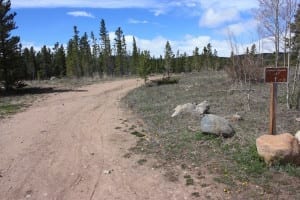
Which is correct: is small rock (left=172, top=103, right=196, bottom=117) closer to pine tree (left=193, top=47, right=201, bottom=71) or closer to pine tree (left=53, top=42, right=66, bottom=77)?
pine tree (left=193, top=47, right=201, bottom=71)

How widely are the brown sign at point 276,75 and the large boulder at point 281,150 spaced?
1243 millimetres

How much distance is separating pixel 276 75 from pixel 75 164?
4.57m

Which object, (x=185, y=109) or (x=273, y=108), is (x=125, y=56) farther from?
(x=273, y=108)

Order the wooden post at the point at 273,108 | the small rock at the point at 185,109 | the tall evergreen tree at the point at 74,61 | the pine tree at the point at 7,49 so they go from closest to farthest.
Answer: the wooden post at the point at 273,108
the small rock at the point at 185,109
the pine tree at the point at 7,49
the tall evergreen tree at the point at 74,61

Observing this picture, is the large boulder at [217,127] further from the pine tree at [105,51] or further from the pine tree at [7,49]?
the pine tree at [105,51]

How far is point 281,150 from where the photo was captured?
25.2ft

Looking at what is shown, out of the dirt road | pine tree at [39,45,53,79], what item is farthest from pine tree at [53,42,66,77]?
the dirt road

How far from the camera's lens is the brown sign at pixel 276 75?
8.53m

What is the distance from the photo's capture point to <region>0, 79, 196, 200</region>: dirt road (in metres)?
7.15

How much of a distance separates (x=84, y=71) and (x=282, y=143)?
70476 mm

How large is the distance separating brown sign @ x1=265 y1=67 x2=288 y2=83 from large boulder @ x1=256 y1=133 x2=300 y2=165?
1243 mm

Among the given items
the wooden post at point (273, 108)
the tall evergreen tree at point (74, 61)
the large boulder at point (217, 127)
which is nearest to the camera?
the wooden post at point (273, 108)

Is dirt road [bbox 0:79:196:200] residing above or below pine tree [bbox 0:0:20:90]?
below

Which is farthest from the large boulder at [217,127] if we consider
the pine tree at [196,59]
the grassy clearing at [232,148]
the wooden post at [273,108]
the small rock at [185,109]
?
the pine tree at [196,59]
